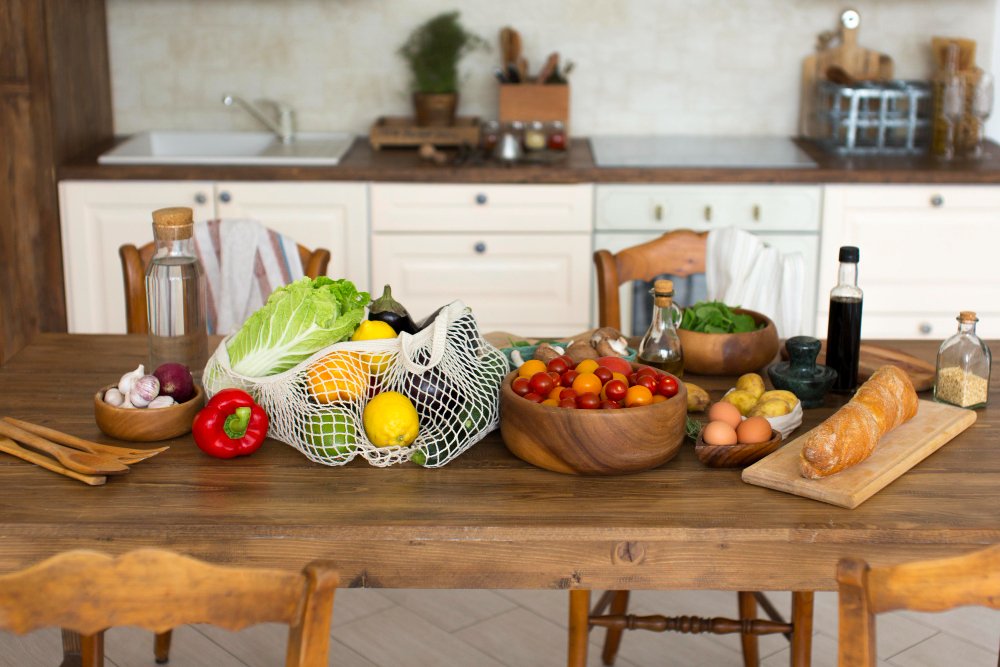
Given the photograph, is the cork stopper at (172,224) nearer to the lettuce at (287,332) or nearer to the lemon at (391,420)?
the lettuce at (287,332)

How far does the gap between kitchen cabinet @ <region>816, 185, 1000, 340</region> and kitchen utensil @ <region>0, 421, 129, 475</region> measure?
252 cm

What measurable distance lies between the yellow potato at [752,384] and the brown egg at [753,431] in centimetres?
13

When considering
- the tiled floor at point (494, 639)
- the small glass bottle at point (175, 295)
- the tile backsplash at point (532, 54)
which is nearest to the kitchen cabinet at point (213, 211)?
the tile backsplash at point (532, 54)

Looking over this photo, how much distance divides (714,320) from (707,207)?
5.22 ft

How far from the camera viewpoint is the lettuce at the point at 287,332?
5.81ft

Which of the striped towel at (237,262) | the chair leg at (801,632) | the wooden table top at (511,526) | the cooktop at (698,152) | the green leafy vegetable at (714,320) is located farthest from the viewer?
the cooktop at (698,152)

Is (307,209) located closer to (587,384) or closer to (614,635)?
(614,635)

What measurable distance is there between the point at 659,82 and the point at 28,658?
272 centimetres

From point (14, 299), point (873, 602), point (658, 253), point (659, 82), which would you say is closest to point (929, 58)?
point (659, 82)

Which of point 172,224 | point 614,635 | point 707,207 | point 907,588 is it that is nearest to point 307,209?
point 707,207

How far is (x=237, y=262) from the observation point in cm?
268

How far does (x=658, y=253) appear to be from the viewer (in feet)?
8.66

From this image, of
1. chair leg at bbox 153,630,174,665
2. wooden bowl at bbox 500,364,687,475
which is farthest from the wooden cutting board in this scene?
chair leg at bbox 153,630,174,665

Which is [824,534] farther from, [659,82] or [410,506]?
[659,82]
